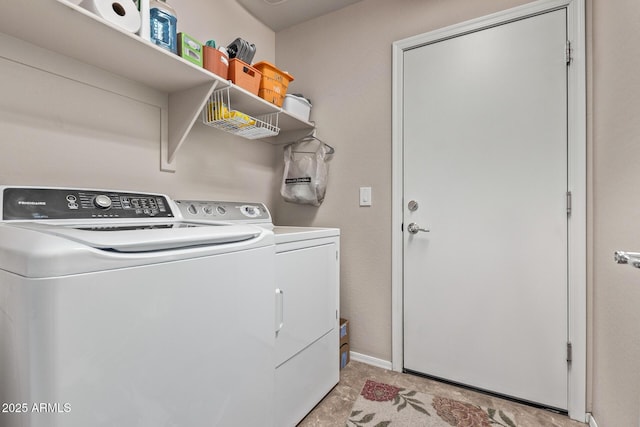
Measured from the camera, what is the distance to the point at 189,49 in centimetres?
135

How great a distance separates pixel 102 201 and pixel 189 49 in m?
0.77

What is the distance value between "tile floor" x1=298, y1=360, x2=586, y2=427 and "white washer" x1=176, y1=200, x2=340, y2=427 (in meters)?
0.06

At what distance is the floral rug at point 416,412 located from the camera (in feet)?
4.75

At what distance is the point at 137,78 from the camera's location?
1408mm

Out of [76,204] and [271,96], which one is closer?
[76,204]

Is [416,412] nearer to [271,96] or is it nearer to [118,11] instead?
[271,96]

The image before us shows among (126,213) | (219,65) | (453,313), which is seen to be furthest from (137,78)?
(453,313)

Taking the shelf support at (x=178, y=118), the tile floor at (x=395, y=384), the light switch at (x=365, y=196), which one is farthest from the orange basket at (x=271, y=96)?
the tile floor at (x=395, y=384)

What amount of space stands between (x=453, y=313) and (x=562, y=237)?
2.28ft

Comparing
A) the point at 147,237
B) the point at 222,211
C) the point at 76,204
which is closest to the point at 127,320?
the point at 147,237

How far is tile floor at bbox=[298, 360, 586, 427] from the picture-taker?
4.79 ft

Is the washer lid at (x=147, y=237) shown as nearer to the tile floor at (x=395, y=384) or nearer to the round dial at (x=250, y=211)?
the round dial at (x=250, y=211)

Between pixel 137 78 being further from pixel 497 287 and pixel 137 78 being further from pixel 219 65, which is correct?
pixel 497 287

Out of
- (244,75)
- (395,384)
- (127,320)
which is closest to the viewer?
(127,320)
